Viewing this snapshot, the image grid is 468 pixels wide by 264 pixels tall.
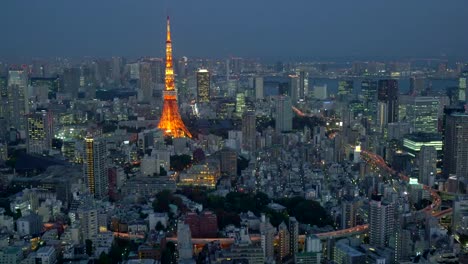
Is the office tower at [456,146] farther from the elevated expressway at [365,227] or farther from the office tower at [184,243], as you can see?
the office tower at [184,243]

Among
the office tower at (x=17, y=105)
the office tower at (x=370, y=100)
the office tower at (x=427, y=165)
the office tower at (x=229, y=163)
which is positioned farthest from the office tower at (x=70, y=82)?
the office tower at (x=427, y=165)

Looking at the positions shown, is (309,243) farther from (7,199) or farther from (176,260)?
(7,199)

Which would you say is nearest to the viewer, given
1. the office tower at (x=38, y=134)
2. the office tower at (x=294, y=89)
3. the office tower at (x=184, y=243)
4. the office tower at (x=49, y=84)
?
the office tower at (x=184, y=243)

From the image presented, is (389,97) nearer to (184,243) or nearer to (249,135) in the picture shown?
(249,135)

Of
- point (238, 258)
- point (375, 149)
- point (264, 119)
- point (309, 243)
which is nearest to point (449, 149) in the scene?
point (375, 149)

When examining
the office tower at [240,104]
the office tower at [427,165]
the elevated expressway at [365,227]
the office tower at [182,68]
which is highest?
the office tower at [182,68]

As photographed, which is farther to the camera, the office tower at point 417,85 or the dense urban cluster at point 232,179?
the office tower at point 417,85

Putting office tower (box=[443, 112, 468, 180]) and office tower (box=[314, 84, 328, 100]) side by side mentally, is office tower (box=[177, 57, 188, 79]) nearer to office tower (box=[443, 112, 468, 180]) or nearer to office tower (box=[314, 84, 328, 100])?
office tower (box=[314, 84, 328, 100])
